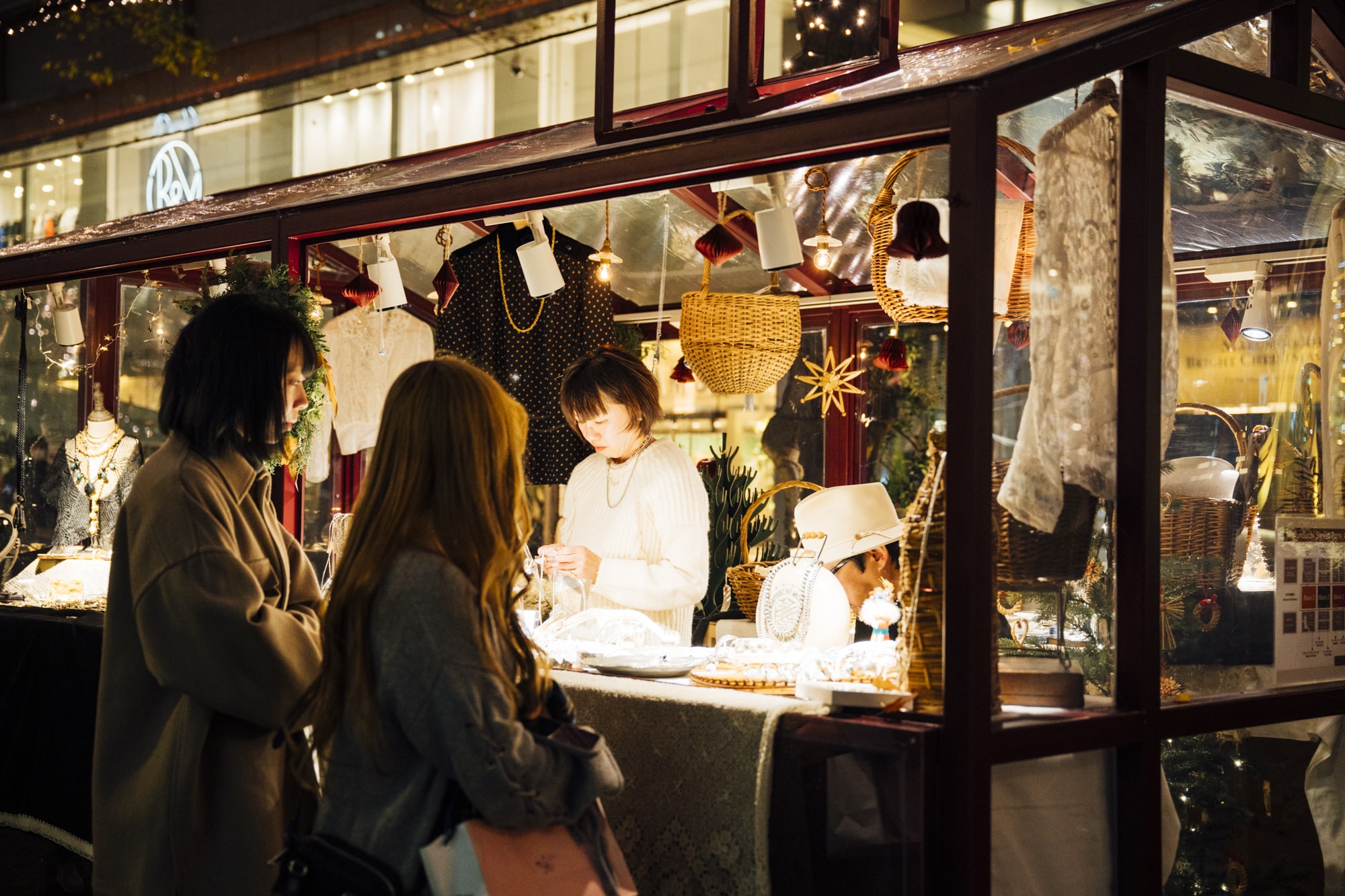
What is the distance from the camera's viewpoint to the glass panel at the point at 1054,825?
281 cm

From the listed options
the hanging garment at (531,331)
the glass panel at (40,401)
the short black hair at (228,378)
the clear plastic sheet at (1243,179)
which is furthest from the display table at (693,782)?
the glass panel at (40,401)

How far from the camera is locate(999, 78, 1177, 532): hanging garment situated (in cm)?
296

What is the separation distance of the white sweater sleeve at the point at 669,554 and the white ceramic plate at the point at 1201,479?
1659 millimetres

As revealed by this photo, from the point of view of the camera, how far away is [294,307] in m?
4.01

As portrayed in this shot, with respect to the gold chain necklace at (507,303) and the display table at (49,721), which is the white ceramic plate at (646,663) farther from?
the gold chain necklace at (507,303)

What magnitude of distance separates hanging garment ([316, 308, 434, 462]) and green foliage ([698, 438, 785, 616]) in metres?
1.69

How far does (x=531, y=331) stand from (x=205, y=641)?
3346 millimetres

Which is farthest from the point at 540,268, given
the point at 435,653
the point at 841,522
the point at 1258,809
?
the point at 1258,809

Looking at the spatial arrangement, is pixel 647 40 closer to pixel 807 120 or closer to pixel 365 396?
pixel 365 396

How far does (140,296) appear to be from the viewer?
580 cm

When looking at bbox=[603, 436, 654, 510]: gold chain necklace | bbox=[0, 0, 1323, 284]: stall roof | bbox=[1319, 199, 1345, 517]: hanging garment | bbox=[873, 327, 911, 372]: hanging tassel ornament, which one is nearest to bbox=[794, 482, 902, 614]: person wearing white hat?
bbox=[603, 436, 654, 510]: gold chain necklace

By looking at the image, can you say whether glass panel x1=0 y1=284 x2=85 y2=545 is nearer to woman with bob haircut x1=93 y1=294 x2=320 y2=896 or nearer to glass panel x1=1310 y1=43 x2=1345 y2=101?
woman with bob haircut x1=93 y1=294 x2=320 y2=896

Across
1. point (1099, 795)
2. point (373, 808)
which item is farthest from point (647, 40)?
point (373, 808)

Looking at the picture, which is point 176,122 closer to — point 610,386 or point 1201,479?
point 610,386
